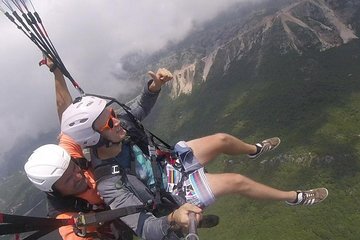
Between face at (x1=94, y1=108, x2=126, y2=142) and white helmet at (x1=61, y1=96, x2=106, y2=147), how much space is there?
58 mm

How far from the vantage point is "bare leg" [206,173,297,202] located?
5.96 m

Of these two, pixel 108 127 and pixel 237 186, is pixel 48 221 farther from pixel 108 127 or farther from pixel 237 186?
pixel 237 186

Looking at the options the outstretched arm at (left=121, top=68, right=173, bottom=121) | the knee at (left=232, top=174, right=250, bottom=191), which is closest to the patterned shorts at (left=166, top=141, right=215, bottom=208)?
the knee at (left=232, top=174, right=250, bottom=191)

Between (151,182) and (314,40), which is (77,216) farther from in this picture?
(314,40)

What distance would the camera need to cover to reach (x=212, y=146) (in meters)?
6.76

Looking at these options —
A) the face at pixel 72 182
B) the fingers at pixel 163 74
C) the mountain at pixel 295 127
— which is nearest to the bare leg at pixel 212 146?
the fingers at pixel 163 74

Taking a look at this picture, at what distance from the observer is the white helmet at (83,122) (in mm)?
5379

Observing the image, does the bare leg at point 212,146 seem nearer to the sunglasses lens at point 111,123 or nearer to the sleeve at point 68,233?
the sunglasses lens at point 111,123

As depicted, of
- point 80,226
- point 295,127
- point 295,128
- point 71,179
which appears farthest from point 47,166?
point 295,127

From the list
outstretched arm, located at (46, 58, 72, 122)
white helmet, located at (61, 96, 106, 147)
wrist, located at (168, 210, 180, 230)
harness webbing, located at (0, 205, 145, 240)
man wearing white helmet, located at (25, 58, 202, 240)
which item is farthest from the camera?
outstretched arm, located at (46, 58, 72, 122)

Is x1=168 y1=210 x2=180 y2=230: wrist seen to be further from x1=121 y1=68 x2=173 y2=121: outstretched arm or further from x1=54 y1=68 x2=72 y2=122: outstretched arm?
x1=54 y1=68 x2=72 y2=122: outstretched arm

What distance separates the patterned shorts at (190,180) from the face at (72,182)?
1258mm

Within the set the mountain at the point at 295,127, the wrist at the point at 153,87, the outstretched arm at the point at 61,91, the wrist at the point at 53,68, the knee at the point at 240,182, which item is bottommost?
the mountain at the point at 295,127

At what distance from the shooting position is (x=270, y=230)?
95.2 meters
